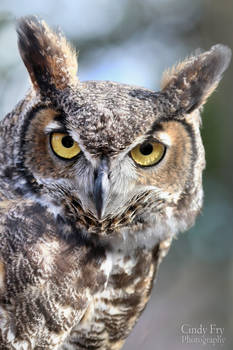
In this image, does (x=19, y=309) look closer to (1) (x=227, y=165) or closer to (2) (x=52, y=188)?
(2) (x=52, y=188)

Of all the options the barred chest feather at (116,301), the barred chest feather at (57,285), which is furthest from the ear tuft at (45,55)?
the barred chest feather at (116,301)

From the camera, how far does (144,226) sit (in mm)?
1766

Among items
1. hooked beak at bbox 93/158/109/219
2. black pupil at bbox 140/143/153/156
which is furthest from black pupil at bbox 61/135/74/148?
black pupil at bbox 140/143/153/156

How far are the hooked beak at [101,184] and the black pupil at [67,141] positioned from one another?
4.7 inches

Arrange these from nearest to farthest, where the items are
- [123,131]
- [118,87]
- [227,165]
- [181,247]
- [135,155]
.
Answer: [123,131]
[135,155]
[118,87]
[227,165]
[181,247]

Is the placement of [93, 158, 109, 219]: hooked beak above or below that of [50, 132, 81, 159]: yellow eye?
below

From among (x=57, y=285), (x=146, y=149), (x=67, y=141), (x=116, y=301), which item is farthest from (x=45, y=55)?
(x=116, y=301)

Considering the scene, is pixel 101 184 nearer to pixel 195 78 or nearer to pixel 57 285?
pixel 57 285

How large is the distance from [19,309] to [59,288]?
15 centimetres

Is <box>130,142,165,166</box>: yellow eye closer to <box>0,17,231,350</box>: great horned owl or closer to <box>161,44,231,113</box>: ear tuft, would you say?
<box>0,17,231,350</box>: great horned owl

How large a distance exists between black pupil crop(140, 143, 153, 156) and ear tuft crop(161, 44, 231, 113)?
194 mm

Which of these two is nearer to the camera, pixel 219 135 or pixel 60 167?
Result: pixel 60 167

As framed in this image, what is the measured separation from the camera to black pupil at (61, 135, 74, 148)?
150 centimetres

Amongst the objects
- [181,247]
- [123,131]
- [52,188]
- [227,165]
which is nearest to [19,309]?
[52,188]
